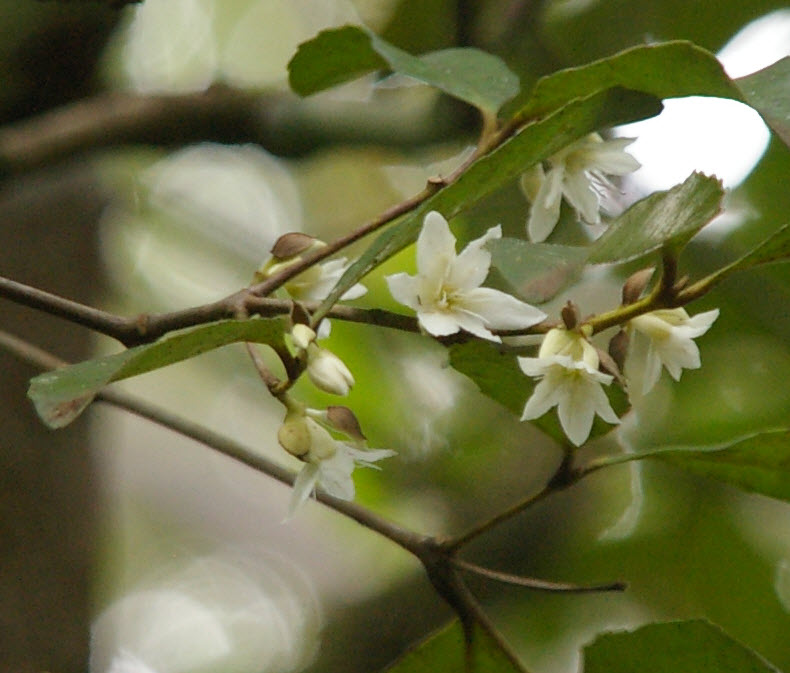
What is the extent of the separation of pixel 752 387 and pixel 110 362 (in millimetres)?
1008

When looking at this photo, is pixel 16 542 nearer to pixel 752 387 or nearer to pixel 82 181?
pixel 82 181

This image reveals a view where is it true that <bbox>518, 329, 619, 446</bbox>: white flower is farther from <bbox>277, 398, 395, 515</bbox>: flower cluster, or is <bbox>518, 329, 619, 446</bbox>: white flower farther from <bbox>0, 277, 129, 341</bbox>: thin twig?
<bbox>0, 277, 129, 341</bbox>: thin twig

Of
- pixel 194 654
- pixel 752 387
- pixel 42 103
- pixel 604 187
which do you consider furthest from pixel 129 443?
pixel 604 187

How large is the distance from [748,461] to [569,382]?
0.40 ft

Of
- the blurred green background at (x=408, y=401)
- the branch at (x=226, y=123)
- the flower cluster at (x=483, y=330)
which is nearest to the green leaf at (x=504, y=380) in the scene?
the flower cluster at (x=483, y=330)

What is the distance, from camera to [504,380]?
1.79 feet

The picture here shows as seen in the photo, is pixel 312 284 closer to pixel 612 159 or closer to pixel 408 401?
pixel 612 159

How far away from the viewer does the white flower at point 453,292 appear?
47 centimetres

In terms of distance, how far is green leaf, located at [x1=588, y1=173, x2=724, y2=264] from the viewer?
0.42m

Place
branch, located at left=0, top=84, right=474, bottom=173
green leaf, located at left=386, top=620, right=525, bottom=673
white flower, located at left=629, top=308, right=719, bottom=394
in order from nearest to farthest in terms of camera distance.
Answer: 1. white flower, located at left=629, top=308, right=719, bottom=394
2. green leaf, located at left=386, top=620, right=525, bottom=673
3. branch, located at left=0, top=84, right=474, bottom=173

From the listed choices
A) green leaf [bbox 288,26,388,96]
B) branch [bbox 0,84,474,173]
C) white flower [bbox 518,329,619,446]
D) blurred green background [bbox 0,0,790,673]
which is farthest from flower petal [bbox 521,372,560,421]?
branch [bbox 0,84,474,173]

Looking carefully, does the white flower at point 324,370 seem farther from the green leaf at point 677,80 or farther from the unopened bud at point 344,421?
the green leaf at point 677,80

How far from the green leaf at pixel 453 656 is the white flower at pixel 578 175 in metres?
0.23

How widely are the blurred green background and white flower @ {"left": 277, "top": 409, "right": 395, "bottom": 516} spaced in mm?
520
